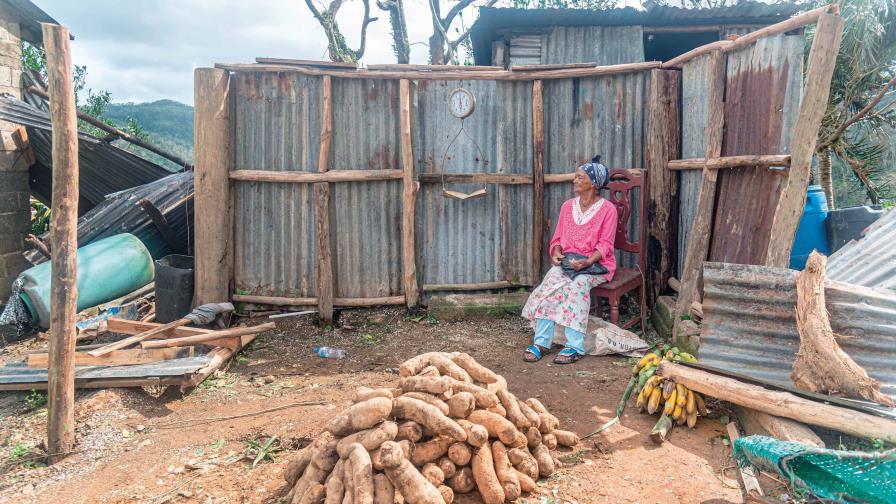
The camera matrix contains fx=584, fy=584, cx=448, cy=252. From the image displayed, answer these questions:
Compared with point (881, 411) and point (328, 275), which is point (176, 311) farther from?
point (881, 411)

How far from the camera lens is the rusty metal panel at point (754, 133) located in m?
4.43

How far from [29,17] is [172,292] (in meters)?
5.22

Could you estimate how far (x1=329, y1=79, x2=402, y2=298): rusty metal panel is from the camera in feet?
21.7

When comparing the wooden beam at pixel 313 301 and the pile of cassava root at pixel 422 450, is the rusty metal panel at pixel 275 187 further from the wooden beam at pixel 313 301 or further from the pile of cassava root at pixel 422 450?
the pile of cassava root at pixel 422 450

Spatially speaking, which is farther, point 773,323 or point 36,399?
point 36,399

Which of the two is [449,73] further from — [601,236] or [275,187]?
[601,236]

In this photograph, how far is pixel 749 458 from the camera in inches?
115

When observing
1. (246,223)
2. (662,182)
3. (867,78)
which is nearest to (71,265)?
(246,223)

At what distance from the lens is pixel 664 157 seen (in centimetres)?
602

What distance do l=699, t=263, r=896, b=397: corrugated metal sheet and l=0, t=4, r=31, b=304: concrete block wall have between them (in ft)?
26.5

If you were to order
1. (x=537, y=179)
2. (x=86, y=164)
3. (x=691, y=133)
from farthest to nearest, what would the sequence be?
(x=86, y=164)
(x=537, y=179)
(x=691, y=133)

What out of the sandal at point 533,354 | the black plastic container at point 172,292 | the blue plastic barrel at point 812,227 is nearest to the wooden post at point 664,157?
the blue plastic barrel at point 812,227

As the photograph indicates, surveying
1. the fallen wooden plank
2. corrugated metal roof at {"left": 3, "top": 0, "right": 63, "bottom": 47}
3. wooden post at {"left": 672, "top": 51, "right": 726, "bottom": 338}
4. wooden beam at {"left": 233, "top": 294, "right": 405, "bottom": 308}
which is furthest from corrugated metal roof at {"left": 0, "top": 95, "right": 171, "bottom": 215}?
the fallen wooden plank

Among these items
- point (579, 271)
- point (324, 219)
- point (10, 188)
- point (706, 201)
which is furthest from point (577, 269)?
point (10, 188)
